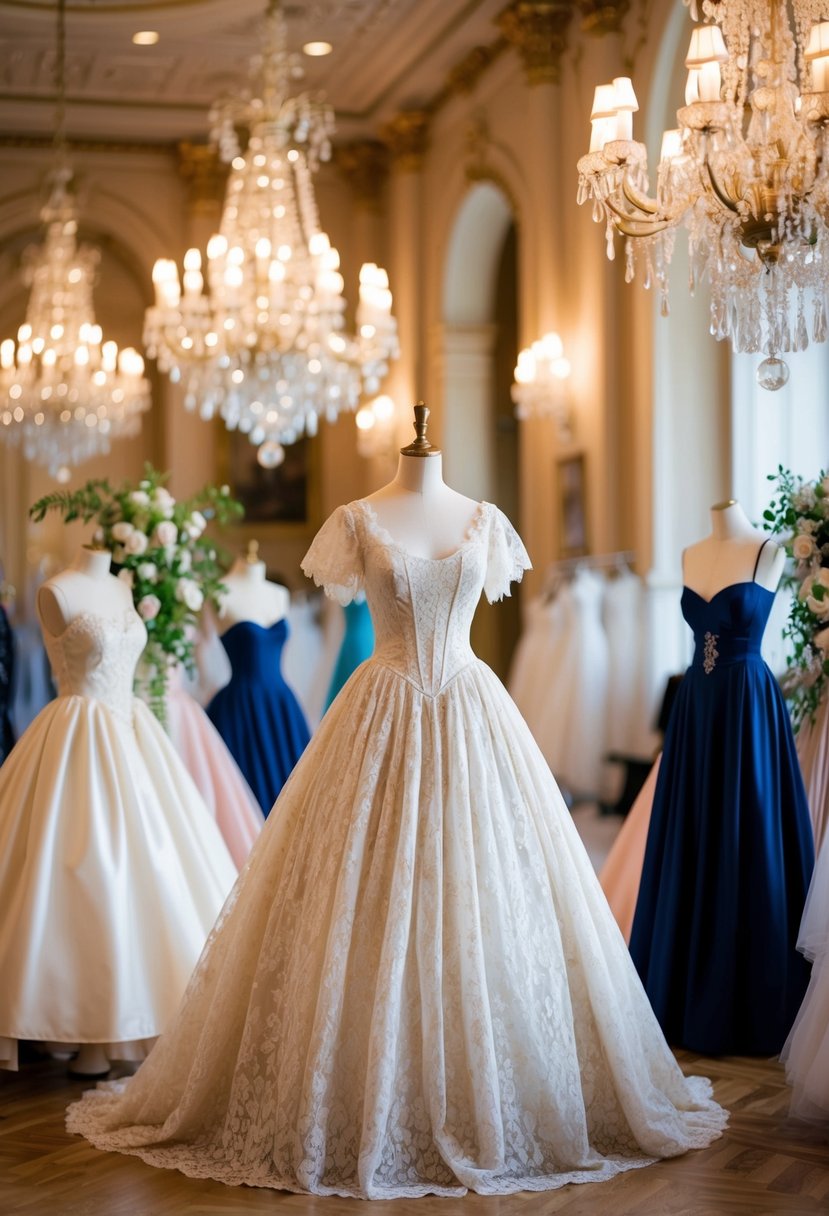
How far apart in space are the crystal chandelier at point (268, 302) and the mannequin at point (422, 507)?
4.27 m

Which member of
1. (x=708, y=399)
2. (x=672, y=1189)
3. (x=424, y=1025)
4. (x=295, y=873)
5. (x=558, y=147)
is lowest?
(x=672, y=1189)

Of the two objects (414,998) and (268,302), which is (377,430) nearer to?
(268,302)

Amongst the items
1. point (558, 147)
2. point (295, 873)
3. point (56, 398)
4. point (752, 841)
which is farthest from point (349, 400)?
point (295, 873)

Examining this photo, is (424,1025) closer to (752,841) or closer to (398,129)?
(752,841)

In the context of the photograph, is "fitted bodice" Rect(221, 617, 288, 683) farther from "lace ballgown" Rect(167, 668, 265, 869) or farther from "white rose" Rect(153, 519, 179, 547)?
"white rose" Rect(153, 519, 179, 547)

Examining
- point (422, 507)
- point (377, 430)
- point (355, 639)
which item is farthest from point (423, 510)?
point (377, 430)

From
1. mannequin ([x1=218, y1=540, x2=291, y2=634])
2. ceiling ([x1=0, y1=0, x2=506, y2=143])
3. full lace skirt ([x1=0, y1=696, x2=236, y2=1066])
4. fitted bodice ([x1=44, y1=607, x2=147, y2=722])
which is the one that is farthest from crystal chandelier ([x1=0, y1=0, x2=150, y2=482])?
full lace skirt ([x1=0, y1=696, x2=236, y2=1066])

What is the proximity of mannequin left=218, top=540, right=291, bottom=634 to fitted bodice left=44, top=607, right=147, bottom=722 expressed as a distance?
1816 millimetres

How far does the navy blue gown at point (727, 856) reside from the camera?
15.5 feet

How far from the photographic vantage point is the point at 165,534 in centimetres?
556

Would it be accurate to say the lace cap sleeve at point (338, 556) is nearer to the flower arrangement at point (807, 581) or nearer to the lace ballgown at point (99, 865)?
the lace ballgown at point (99, 865)

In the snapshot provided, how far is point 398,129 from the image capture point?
12562 millimetres

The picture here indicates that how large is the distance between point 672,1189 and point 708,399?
5.83 m

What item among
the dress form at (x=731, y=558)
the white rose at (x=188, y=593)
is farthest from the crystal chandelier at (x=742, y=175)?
the white rose at (x=188, y=593)
